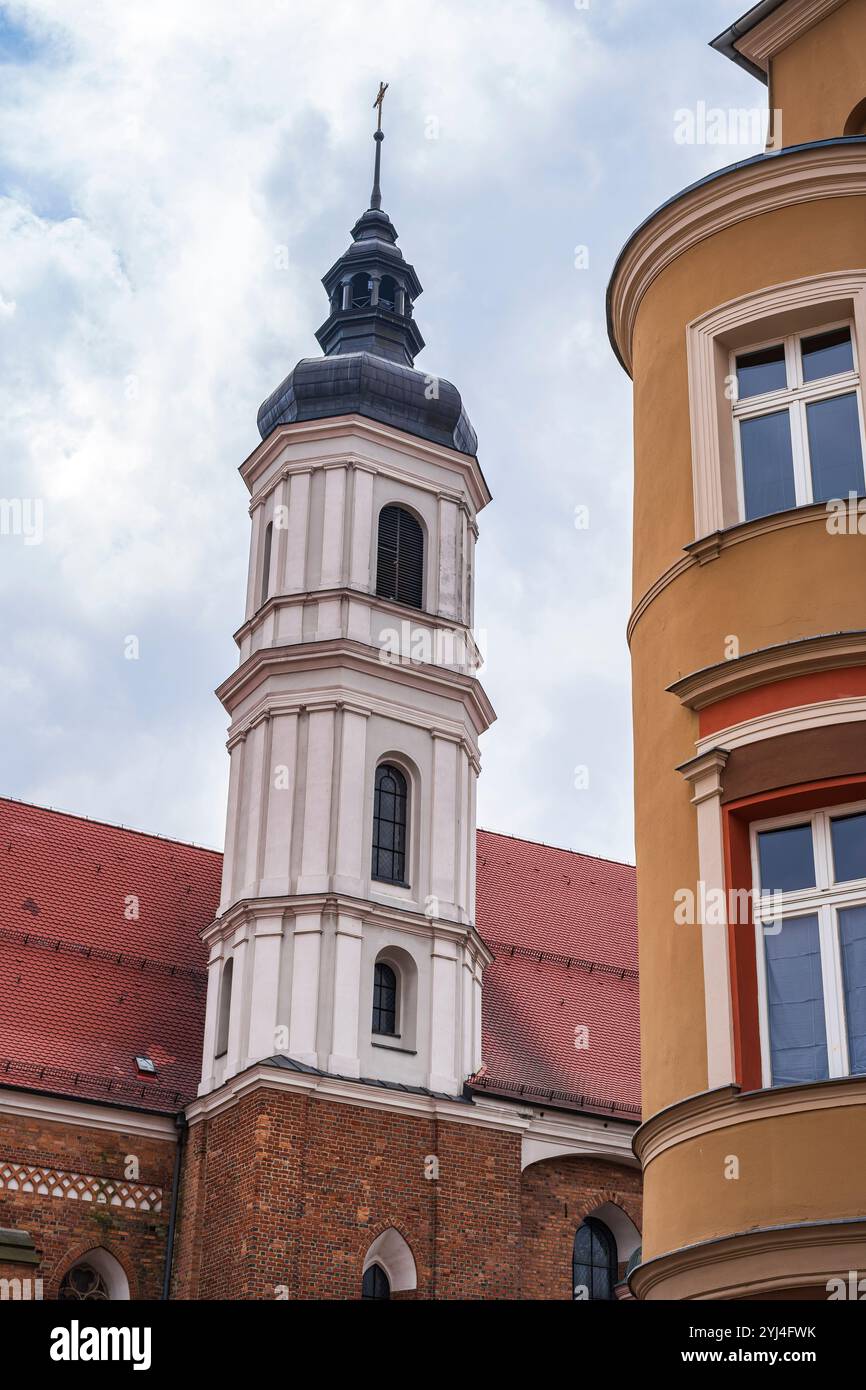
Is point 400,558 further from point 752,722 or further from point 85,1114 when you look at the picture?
point 752,722

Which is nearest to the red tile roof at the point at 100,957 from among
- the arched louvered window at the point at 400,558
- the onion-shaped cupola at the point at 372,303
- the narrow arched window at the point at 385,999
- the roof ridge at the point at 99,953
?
the roof ridge at the point at 99,953

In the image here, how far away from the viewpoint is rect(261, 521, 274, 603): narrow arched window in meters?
26.2

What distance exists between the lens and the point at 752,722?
872 centimetres

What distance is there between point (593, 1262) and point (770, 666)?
16.4m

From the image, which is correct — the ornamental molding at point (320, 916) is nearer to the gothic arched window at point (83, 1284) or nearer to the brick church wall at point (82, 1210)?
the brick church wall at point (82, 1210)

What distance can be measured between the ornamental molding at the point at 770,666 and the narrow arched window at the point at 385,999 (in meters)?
14.4

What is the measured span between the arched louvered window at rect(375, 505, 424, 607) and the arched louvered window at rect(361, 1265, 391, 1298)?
907 centimetres

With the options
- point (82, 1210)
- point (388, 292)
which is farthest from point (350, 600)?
point (82, 1210)

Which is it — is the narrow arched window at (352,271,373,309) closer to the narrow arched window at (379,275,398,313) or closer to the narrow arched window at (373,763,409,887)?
the narrow arched window at (379,275,398,313)

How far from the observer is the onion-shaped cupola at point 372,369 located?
88.4 feet

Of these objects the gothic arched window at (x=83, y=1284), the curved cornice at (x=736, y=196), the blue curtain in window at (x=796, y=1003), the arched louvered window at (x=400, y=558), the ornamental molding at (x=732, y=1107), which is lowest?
the ornamental molding at (x=732, y=1107)

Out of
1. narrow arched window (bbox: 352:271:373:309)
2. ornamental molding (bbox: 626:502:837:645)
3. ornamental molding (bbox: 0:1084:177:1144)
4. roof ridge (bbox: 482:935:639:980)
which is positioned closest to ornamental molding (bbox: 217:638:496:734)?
roof ridge (bbox: 482:935:639:980)

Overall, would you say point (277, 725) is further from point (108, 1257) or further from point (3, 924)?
point (108, 1257)
